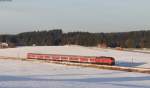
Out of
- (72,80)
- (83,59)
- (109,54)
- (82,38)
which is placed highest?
(82,38)

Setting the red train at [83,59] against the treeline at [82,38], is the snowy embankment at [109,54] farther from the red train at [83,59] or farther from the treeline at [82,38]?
the treeline at [82,38]

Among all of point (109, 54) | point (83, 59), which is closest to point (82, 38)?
point (109, 54)

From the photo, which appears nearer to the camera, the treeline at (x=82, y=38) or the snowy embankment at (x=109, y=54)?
the snowy embankment at (x=109, y=54)

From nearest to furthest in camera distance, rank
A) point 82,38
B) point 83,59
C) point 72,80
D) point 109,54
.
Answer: point 72,80 < point 83,59 < point 109,54 < point 82,38

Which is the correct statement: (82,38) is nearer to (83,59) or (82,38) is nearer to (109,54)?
(109,54)

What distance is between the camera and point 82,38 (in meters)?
130

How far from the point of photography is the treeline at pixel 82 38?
121250 millimetres

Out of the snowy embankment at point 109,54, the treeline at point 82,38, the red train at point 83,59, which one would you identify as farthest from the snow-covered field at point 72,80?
the treeline at point 82,38

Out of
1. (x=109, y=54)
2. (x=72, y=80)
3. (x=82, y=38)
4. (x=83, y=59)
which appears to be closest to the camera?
(x=72, y=80)

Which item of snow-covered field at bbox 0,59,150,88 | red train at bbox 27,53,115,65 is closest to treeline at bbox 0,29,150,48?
red train at bbox 27,53,115,65

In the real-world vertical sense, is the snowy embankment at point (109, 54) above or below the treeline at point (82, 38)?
below

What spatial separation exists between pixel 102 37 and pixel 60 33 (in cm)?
2036

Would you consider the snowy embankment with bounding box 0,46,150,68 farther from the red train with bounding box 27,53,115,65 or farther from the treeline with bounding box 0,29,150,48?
the treeline with bounding box 0,29,150,48

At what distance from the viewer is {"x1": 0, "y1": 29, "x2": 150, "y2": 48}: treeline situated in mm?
121250
